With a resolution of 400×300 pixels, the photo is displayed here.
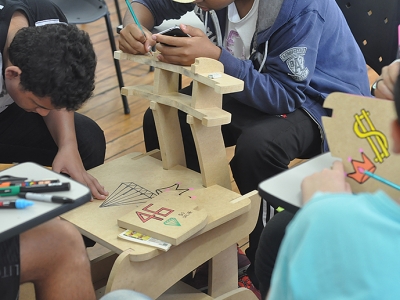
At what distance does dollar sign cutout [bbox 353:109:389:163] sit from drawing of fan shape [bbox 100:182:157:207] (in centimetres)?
61

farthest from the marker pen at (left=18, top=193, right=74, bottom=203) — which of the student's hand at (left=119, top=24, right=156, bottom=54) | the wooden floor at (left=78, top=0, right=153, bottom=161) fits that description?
the wooden floor at (left=78, top=0, right=153, bottom=161)

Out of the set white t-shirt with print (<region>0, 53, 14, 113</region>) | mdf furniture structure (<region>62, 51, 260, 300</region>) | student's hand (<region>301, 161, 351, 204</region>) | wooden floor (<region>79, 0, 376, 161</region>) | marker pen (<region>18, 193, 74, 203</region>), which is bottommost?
wooden floor (<region>79, 0, 376, 161</region>)

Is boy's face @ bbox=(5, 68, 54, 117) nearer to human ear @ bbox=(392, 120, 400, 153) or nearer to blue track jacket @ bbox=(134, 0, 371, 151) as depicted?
blue track jacket @ bbox=(134, 0, 371, 151)

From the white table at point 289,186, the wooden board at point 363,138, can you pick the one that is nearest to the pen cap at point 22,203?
the white table at point 289,186

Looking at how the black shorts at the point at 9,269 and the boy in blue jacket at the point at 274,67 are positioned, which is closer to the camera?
the black shorts at the point at 9,269

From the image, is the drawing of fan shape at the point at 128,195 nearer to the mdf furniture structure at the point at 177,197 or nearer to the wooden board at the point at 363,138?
the mdf furniture structure at the point at 177,197

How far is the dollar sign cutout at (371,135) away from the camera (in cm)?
84

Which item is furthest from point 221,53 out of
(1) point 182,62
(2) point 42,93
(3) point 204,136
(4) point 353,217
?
(4) point 353,217

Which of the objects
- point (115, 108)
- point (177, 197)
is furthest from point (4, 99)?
point (115, 108)

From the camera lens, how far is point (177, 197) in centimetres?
126

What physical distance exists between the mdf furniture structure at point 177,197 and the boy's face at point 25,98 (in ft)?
0.81

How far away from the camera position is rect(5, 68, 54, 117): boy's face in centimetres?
124

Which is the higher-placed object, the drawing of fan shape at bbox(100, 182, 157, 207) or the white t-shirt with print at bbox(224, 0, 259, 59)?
the white t-shirt with print at bbox(224, 0, 259, 59)

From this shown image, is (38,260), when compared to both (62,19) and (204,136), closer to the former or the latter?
(204,136)
